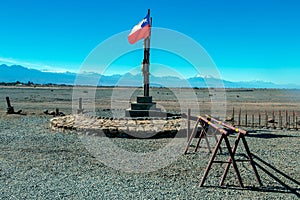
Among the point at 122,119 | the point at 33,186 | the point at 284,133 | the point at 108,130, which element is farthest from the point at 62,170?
the point at 284,133

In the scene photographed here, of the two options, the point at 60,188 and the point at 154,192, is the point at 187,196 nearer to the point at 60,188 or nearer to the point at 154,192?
the point at 154,192

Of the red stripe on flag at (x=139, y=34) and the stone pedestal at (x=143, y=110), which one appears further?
the red stripe on flag at (x=139, y=34)

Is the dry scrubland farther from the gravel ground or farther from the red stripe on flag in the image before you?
the red stripe on flag

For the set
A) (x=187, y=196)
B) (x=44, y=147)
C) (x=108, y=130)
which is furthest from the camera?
(x=108, y=130)

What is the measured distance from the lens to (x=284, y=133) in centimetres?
1783

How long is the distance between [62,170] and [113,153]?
8.73ft

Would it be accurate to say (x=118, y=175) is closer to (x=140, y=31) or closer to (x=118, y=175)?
(x=118, y=175)

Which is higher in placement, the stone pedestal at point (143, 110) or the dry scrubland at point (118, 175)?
the stone pedestal at point (143, 110)

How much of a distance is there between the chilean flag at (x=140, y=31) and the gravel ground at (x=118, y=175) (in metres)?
6.43

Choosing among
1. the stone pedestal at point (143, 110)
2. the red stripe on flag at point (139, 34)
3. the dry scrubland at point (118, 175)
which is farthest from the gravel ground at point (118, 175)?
the red stripe on flag at point (139, 34)

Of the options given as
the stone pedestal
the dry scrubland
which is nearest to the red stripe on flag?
the stone pedestal

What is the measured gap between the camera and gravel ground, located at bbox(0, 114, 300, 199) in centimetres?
746

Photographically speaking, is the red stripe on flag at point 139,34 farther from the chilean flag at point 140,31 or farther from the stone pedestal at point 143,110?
the stone pedestal at point 143,110

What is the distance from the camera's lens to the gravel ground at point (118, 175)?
294 inches
